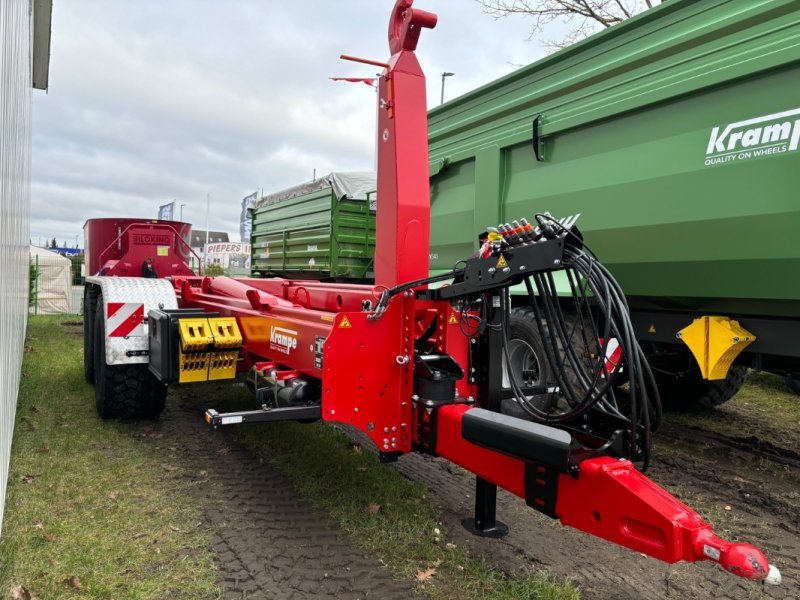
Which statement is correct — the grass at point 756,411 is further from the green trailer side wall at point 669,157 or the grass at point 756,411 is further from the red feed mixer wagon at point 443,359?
the red feed mixer wagon at point 443,359

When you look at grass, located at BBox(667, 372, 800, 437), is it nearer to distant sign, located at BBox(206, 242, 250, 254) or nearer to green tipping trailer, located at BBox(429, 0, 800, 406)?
green tipping trailer, located at BBox(429, 0, 800, 406)

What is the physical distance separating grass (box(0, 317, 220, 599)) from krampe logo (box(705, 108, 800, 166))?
11.5 ft

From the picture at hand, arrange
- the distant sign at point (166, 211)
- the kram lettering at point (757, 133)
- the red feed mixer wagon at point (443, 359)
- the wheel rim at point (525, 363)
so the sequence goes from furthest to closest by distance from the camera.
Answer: the distant sign at point (166, 211) → the wheel rim at point (525, 363) → the kram lettering at point (757, 133) → the red feed mixer wagon at point (443, 359)

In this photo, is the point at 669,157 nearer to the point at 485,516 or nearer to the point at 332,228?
the point at 485,516

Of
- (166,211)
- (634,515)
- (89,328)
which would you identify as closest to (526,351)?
(634,515)

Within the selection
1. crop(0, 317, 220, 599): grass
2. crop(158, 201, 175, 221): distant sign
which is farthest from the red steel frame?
crop(158, 201, 175, 221): distant sign

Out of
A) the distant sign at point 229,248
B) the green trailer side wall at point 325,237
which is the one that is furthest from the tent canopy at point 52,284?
the distant sign at point 229,248

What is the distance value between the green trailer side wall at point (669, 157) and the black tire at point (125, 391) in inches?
123

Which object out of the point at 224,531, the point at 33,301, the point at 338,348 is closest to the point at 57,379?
the point at 224,531

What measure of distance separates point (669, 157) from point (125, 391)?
427 cm

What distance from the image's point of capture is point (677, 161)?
376cm

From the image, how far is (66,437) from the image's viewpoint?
4410 millimetres

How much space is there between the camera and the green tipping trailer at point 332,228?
888 cm

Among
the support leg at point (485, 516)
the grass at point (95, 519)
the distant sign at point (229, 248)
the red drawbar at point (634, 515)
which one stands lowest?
the grass at point (95, 519)
